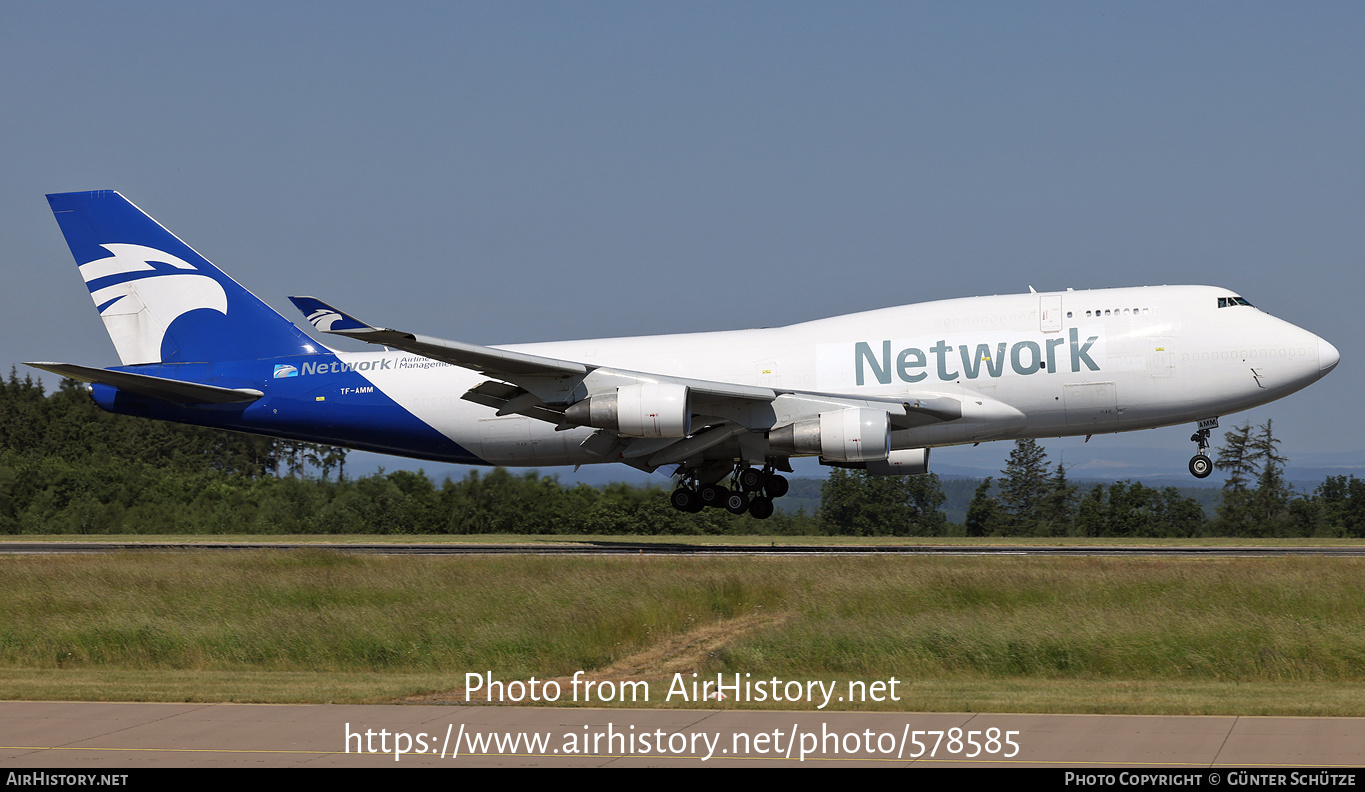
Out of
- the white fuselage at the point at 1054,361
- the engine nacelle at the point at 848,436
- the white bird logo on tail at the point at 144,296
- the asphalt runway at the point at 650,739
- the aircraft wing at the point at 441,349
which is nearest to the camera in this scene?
the asphalt runway at the point at 650,739

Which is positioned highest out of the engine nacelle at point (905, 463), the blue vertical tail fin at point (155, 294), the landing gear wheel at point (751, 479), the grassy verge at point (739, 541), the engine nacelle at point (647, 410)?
the blue vertical tail fin at point (155, 294)

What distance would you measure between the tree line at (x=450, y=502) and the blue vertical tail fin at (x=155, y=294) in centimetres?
749

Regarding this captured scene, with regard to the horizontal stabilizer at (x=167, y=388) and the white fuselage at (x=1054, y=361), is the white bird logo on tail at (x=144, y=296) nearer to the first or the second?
the horizontal stabilizer at (x=167, y=388)

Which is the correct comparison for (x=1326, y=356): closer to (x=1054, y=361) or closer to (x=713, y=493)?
(x=1054, y=361)

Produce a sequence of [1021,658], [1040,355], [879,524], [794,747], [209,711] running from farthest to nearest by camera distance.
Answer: [879,524]
[1040,355]
[1021,658]
[209,711]
[794,747]

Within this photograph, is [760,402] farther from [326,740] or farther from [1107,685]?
[326,740]

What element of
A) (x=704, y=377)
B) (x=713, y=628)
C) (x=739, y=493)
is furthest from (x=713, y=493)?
(x=713, y=628)

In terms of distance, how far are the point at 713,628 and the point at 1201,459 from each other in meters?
14.8

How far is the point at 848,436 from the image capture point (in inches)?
1119

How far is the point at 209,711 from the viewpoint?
1288 centimetres

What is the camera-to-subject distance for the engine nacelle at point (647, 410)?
28.5 m

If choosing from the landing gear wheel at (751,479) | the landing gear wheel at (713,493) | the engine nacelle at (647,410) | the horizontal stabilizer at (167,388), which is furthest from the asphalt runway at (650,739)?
the horizontal stabilizer at (167,388)

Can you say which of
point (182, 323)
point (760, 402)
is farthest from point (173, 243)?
point (760, 402)
